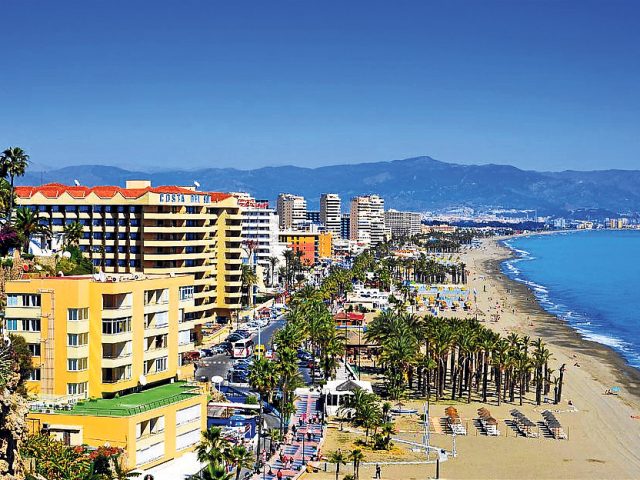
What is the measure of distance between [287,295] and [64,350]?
103920 millimetres

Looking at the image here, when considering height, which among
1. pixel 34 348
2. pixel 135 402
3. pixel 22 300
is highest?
pixel 22 300

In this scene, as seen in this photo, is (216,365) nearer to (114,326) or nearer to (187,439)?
(187,439)

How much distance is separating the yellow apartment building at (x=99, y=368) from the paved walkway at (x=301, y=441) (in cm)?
754

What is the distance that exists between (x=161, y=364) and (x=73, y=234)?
4093cm

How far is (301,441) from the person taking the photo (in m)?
58.9

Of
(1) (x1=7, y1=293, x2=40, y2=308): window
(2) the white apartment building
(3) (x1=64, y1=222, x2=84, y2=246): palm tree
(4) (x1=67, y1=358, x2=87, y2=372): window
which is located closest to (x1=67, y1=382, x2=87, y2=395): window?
(4) (x1=67, y1=358, x2=87, y2=372): window

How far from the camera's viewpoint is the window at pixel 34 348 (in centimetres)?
4412

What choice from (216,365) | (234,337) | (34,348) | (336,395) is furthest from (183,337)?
(234,337)

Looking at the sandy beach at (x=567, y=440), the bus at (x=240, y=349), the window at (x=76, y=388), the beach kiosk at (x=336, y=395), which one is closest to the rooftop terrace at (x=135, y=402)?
the window at (x=76, y=388)

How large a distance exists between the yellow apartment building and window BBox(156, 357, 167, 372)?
0.79 meters

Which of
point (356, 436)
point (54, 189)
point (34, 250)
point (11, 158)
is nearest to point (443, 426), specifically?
point (356, 436)

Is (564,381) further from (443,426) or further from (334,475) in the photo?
(334,475)

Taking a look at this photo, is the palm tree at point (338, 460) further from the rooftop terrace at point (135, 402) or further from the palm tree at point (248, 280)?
the palm tree at point (248, 280)

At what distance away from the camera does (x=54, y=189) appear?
3861 inches
